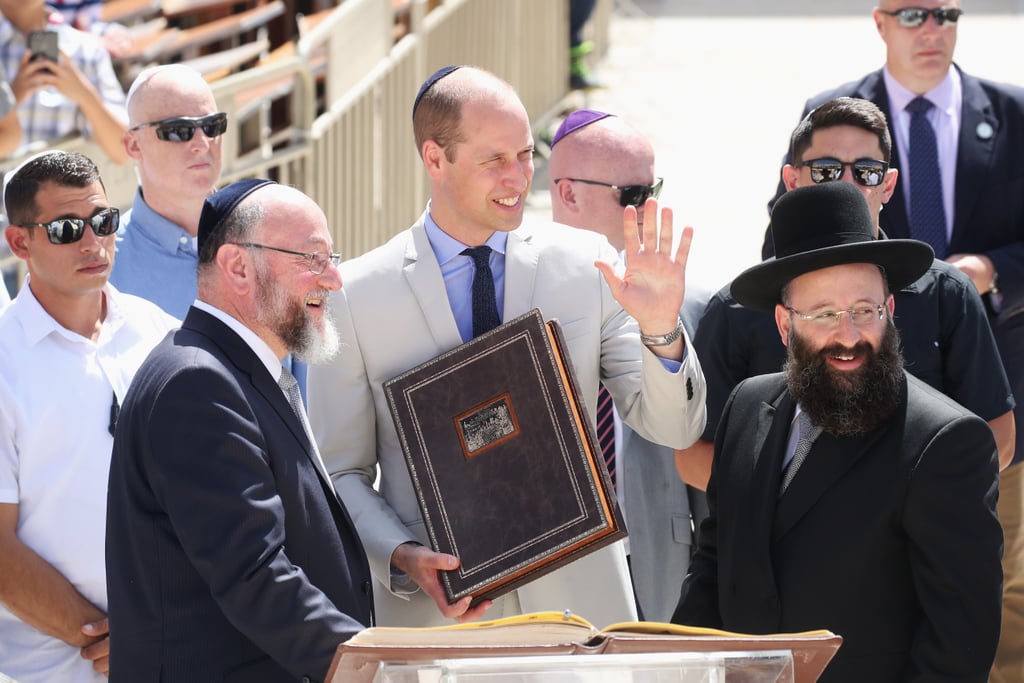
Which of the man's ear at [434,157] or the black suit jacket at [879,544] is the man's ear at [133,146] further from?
the black suit jacket at [879,544]

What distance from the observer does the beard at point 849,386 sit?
3.13 m

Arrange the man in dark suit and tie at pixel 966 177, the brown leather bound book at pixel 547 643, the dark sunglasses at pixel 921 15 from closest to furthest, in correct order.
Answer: the brown leather bound book at pixel 547 643
the man in dark suit and tie at pixel 966 177
the dark sunglasses at pixel 921 15

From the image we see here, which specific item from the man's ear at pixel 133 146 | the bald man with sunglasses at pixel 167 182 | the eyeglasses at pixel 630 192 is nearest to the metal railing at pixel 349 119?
the man's ear at pixel 133 146

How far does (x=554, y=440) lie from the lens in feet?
10.4

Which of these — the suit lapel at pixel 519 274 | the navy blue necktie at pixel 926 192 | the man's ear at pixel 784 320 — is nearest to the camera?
the man's ear at pixel 784 320

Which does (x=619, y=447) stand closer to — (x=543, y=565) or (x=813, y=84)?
(x=543, y=565)

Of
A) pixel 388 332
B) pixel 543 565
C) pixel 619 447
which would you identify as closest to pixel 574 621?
pixel 543 565

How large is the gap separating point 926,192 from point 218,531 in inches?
124

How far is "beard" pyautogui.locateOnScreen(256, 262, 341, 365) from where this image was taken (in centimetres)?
309

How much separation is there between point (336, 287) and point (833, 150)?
5.99 feet

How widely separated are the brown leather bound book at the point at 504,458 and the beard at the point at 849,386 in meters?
0.51

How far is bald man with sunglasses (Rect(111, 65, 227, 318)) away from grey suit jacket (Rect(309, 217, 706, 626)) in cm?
133

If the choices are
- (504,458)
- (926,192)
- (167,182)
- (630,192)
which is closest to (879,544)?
(504,458)

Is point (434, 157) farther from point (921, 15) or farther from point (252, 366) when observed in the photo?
point (921, 15)
